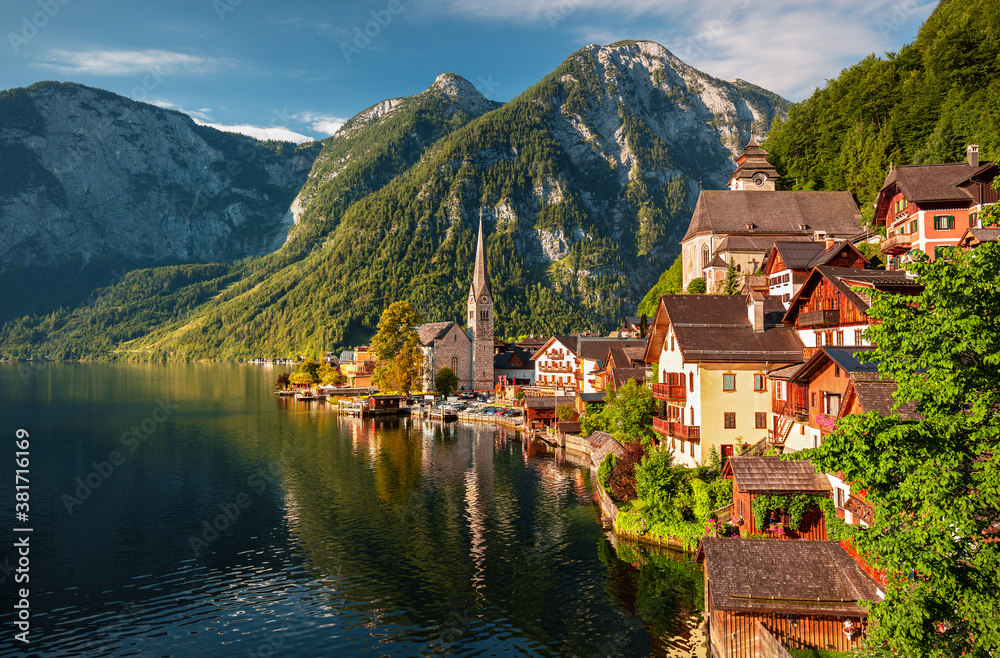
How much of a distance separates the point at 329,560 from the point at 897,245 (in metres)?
53.6

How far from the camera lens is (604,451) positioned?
5738 cm

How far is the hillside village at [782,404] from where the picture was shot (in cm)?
2556

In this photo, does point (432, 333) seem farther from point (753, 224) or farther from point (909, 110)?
point (909, 110)

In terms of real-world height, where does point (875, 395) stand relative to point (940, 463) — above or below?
above

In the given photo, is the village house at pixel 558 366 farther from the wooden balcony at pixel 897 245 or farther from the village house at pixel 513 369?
the wooden balcony at pixel 897 245

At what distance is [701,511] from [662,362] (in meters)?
15.8

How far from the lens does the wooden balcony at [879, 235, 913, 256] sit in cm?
5573

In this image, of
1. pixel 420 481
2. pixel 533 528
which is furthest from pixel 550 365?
pixel 533 528

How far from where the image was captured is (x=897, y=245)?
56812 mm

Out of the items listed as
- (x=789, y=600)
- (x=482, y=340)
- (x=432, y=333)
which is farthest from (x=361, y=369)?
(x=789, y=600)

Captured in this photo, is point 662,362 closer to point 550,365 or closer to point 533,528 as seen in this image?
point 533,528

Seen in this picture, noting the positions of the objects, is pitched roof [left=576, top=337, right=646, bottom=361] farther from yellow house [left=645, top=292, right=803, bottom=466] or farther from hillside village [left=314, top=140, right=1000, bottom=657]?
yellow house [left=645, top=292, right=803, bottom=466]

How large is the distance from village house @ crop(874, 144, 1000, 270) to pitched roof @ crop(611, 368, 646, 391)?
25059 millimetres

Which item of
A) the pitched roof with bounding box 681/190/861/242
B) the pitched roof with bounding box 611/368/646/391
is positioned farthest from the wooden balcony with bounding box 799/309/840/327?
the pitched roof with bounding box 681/190/861/242
